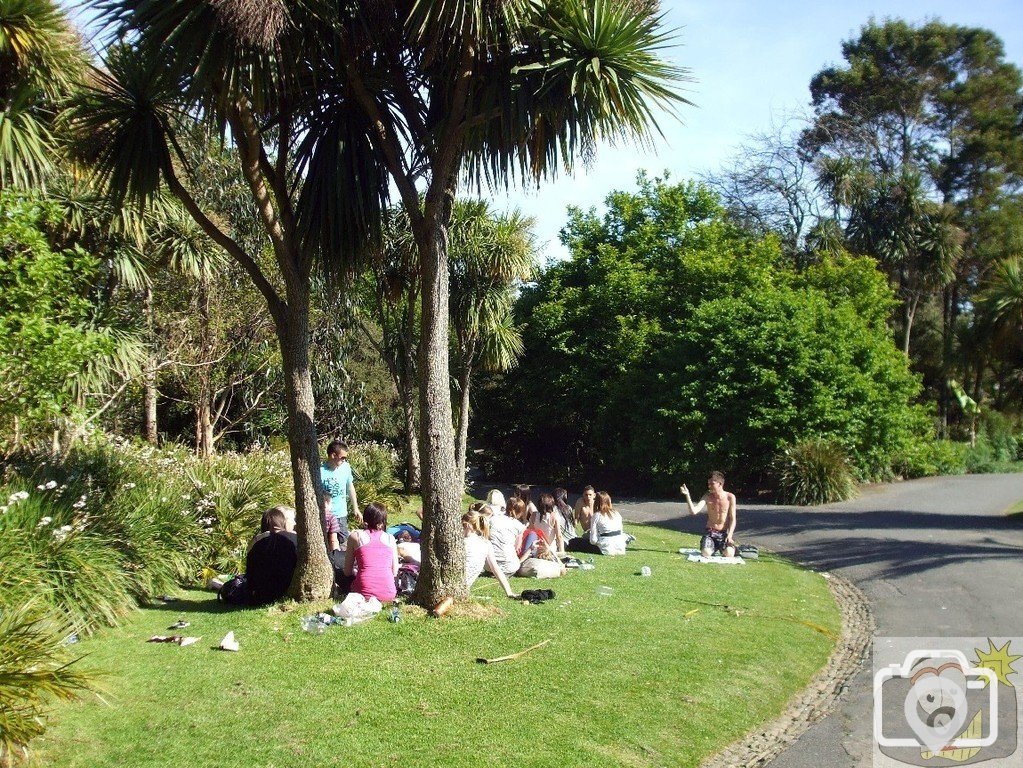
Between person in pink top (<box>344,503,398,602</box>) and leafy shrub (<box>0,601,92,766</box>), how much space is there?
324 cm

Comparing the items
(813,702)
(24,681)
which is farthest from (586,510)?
(24,681)

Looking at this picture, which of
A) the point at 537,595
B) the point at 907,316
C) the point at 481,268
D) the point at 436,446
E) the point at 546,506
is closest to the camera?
the point at 436,446

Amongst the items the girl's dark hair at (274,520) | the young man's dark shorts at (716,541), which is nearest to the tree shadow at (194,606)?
the girl's dark hair at (274,520)

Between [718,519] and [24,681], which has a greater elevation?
[718,519]

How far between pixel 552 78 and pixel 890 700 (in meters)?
5.68

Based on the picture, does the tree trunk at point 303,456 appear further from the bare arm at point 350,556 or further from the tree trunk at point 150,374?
the tree trunk at point 150,374

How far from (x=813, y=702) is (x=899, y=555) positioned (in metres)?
6.97

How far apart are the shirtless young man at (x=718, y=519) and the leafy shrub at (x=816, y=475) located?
7.55 m

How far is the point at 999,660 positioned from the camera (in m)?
7.76

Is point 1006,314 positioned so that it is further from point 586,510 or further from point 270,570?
point 270,570

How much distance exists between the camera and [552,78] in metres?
7.70

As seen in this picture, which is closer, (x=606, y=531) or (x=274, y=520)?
(x=274, y=520)

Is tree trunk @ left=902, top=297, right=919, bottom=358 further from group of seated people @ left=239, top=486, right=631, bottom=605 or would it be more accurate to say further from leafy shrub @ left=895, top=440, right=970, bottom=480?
group of seated people @ left=239, top=486, right=631, bottom=605

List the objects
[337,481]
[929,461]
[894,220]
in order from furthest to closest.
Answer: [894,220]
[929,461]
[337,481]
